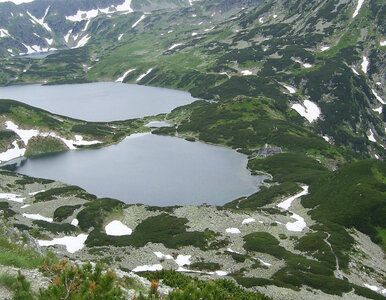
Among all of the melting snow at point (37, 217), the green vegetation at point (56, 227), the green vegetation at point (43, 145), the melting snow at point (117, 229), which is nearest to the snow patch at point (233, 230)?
the melting snow at point (117, 229)

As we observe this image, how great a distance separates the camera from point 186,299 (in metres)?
13.7

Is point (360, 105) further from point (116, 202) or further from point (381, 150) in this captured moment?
point (116, 202)

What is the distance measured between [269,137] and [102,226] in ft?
297

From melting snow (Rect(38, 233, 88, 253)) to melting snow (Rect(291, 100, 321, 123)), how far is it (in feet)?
481

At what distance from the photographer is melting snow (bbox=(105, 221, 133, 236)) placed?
65812 millimetres

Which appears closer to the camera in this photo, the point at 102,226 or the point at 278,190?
the point at 102,226

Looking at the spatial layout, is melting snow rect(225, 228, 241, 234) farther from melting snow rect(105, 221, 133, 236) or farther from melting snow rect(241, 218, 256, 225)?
melting snow rect(105, 221, 133, 236)

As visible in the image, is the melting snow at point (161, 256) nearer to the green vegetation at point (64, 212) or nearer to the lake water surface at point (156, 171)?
the green vegetation at point (64, 212)

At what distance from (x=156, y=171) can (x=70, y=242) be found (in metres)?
54.9

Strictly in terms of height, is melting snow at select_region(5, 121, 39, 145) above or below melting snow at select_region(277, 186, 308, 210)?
above

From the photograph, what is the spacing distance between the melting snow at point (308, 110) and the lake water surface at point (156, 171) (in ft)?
223

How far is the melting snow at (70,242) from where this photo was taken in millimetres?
57147

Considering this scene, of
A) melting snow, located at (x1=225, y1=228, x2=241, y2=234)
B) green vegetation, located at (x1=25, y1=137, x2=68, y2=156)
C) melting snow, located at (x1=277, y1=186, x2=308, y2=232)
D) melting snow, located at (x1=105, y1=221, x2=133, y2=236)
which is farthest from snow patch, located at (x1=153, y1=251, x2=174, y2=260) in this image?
green vegetation, located at (x1=25, y1=137, x2=68, y2=156)

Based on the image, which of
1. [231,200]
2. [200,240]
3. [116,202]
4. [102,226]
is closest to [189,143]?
[231,200]
